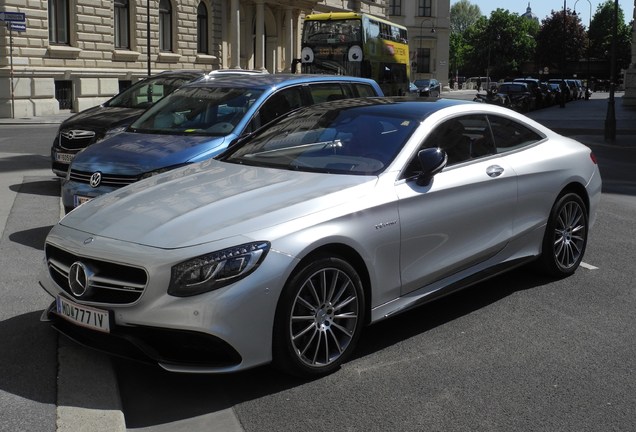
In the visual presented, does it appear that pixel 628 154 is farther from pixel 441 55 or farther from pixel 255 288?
pixel 441 55

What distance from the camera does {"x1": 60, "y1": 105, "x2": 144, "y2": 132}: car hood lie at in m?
11.0

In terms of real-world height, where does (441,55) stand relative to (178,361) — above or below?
above

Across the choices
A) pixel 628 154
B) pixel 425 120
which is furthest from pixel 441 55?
pixel 425 120

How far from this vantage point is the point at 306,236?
13.7ft

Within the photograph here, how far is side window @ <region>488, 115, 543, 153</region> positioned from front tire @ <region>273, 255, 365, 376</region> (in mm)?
2142

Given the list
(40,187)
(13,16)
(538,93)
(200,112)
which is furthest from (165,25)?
(200,112)

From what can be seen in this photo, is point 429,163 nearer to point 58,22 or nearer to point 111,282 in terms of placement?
point 111,282

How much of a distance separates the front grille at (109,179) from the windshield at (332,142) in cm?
176

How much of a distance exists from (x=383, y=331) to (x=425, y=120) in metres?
1.49

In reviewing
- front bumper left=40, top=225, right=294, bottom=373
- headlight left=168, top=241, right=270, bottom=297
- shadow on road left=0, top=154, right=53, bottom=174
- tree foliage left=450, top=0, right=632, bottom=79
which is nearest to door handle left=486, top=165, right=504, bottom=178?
front bumper left=40, top=225, right=294, bottom=373

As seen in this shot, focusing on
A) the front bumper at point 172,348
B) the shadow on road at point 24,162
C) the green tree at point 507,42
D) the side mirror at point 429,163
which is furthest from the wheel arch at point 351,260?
the green tree at point 507,42

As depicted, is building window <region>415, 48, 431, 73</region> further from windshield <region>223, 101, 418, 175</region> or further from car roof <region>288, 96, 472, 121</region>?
windshield <region>223, 101, 418, 175</region>

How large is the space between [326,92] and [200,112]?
1.59 meters

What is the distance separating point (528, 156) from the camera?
20.2ft
